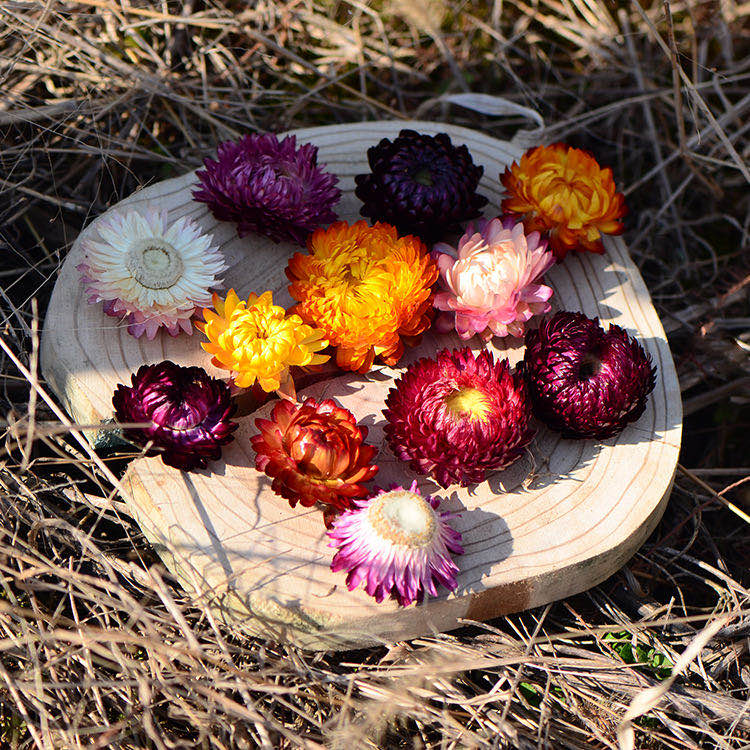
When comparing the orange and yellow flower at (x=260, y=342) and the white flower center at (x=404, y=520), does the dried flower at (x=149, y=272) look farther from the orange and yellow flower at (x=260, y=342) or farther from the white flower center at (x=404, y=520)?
the white flower center at (x=404, y=520)

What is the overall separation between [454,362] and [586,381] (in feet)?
0.95

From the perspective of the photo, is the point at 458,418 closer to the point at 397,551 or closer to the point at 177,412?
the point at 397,551

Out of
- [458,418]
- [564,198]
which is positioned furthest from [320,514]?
[564,198]

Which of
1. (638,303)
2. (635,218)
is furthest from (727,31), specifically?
(638,303)

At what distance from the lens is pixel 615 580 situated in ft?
6.78

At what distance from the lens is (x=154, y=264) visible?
179 cm

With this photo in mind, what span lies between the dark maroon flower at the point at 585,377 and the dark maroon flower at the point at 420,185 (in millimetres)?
376

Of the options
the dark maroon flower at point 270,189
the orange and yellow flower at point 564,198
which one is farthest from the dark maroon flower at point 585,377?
the dark maroon flower at point 270,189

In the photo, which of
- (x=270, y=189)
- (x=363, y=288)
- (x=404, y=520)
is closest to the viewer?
(x=404, y=520)

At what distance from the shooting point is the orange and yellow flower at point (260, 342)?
163 cm

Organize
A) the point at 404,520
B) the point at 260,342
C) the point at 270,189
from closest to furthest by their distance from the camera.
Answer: the point at 404,520, the point at 260,342, the point at 270,189

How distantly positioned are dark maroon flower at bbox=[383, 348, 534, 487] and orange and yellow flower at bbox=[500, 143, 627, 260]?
43cm

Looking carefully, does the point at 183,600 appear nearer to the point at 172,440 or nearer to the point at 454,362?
the point at 172,440

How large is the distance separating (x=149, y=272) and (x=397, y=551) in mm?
843
